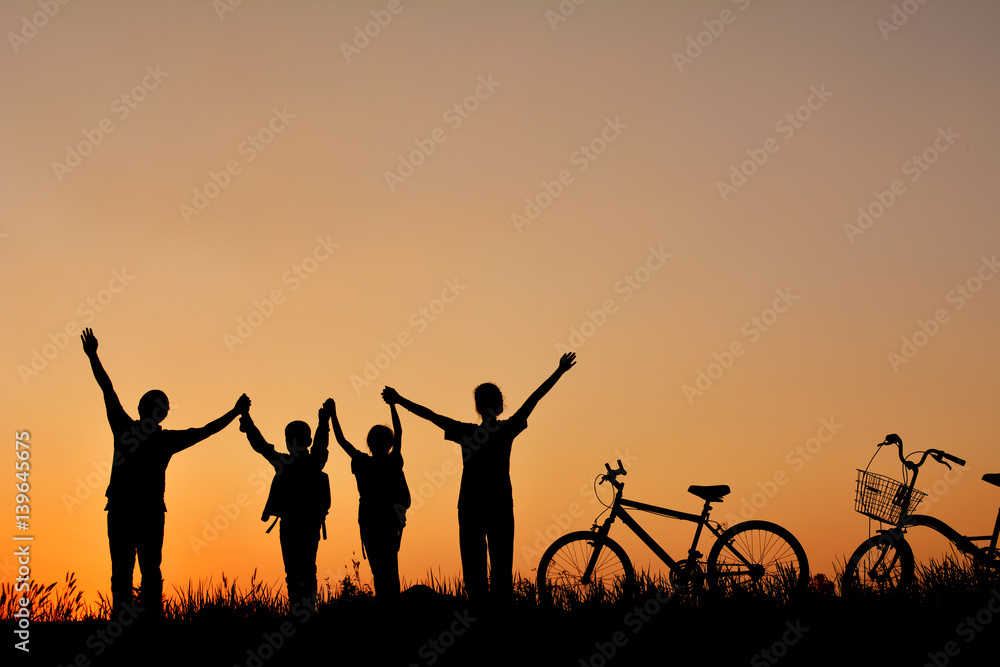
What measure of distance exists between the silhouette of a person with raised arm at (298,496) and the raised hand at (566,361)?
2610 mm

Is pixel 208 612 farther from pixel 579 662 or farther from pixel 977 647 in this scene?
pixel 977 647

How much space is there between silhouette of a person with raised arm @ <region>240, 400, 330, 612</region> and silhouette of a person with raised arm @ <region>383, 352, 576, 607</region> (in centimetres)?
171

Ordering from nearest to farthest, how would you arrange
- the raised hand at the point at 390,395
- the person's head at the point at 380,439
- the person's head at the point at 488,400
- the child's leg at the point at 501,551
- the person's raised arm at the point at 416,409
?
the child's leg at the point at 501,551 → the person's head at the point at 488,400 → the person's raised arm at the point at 416,409 → the raised hand at the point at 390,395 → the person's head at the point at 380,439

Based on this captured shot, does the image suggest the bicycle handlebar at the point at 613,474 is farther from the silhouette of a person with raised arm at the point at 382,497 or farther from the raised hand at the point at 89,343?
the raised hand at the point at 89,343

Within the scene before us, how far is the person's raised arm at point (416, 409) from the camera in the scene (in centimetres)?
883

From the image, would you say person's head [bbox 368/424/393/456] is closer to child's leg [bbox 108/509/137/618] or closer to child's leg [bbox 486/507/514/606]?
child's leg [bbox 486/507/514/606]

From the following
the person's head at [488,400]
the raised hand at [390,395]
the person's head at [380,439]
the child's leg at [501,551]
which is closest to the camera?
the child's leg at [501,551]

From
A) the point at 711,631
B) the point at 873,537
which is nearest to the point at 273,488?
the point at 711,631

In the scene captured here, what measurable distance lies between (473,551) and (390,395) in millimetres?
1728

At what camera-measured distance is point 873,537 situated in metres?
10.0

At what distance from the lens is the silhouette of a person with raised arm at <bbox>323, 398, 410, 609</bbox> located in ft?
31.3

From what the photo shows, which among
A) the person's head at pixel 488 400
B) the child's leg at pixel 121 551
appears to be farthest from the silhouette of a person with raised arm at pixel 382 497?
the child's leg at pixel 121 551

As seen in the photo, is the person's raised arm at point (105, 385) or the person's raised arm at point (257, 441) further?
the person's raised arm at point (257, 441)

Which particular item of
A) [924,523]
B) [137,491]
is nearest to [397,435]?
[137,491]
